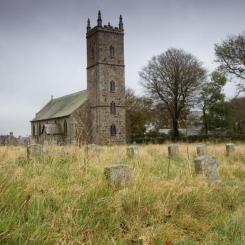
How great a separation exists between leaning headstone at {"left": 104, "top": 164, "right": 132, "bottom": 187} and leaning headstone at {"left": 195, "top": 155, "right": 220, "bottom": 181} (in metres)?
2.09

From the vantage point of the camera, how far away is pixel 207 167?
23.7 feet

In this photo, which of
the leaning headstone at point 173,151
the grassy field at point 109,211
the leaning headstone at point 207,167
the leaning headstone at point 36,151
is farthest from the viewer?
the leaning headstone at point 173,151

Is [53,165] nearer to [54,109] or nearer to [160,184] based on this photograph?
[160,184]

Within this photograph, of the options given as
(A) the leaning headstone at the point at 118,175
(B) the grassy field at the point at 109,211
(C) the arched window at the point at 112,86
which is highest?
(C) the arched window at the point at 112,86

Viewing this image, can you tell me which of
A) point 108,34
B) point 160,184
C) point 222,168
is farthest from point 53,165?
point 108,34

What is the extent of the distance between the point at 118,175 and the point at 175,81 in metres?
43.4

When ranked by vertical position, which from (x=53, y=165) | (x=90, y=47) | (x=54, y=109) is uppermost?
(x=90, y=47)

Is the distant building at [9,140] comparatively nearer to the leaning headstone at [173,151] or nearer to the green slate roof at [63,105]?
the leaning headstone at [173,151]

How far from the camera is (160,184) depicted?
17.8 ft

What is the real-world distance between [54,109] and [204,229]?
170 feet

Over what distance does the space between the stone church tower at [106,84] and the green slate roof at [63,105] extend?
2386 mm

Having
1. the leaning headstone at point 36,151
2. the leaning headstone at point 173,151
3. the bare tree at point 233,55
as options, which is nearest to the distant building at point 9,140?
the leaning headstone at point 36,151

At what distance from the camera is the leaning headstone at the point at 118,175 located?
5363 millimetres

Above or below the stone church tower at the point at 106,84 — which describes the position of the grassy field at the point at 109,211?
below
